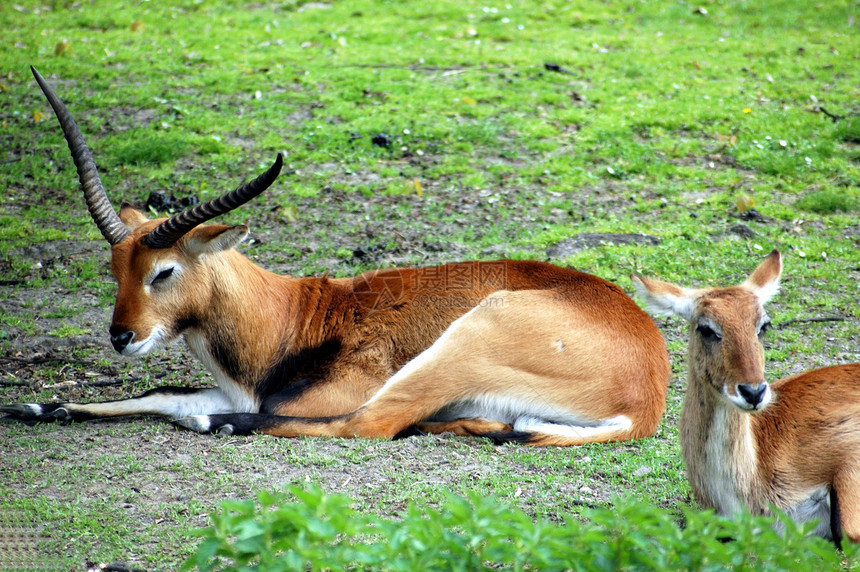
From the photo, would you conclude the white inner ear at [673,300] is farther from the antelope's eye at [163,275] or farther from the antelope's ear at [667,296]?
the antelope's eye at [163,275]

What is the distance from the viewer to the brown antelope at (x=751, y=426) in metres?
3.91

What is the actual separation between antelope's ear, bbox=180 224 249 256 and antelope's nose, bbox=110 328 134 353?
613 millimetres

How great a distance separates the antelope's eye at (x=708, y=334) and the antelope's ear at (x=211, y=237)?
267 cm

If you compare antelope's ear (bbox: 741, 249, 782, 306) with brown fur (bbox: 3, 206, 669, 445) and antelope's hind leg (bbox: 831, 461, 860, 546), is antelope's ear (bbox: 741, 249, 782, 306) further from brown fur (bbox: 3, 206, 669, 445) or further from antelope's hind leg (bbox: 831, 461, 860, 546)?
brown fur (bbox: 3, 206, 669, 445)

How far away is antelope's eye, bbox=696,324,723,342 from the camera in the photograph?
159 inches

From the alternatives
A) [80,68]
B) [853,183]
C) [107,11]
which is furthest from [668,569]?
[107,11]

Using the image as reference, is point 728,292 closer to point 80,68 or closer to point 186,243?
point 186,243

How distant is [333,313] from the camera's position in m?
5.81

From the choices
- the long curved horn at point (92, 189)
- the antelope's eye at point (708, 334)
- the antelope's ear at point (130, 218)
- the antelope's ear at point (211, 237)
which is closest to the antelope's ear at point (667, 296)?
the antelope's eye at point (708, 334)

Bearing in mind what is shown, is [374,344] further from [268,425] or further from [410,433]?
[268,425]

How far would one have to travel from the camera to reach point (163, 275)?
5395 millimetres

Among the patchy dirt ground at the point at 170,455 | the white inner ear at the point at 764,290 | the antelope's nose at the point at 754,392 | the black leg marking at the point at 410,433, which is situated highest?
the white inner ear at the point at 764,290

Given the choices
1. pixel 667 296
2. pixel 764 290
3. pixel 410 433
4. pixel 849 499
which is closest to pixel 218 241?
pixel 410 433

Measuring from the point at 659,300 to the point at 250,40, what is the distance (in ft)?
33.1
